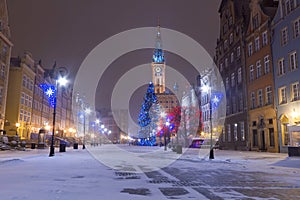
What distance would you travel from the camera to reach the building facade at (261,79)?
35969 millimetres

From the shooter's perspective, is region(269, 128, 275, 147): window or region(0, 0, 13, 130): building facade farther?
region(0, 0, 13, 130): building facade

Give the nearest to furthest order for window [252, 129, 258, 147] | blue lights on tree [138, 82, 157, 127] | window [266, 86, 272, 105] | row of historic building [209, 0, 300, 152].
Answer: row of historic building [209, 0, 300, 152] → window [266, 86, 272, 105] → window [252, 129, 258, 147] → blue lights on tree [138, 82, 157, 127]

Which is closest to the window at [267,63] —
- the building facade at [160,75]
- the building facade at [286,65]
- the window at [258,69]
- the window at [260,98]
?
the building facade at [286,65]

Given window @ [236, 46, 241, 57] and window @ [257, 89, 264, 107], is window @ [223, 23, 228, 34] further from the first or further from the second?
window @ [257, 89, 264, 107]

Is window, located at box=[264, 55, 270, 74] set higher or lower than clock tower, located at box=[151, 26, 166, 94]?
lower

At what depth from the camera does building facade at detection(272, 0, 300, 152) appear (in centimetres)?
3109

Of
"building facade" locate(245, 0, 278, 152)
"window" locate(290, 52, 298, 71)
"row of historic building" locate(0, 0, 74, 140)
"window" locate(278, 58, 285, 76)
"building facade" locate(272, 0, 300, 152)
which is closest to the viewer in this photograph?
"building facade" locate(272, 0, 300, 152)

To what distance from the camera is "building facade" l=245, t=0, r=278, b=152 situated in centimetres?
3597

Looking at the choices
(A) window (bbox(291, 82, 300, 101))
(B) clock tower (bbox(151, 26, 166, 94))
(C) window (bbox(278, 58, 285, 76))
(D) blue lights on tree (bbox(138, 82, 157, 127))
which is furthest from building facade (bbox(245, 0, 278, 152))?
(B) clock tower (bbox(151, 26, 166, 94))

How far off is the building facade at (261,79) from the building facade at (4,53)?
35926mm

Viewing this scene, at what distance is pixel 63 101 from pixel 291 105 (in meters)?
72.4

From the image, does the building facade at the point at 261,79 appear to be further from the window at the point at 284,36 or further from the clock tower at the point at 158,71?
the clock tower at the point at 158,71

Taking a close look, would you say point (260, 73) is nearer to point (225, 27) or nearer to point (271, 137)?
point (271, 137)

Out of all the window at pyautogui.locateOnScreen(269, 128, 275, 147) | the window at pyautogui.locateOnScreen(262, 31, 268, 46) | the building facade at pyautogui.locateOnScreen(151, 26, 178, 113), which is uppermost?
the building facade at pyautogui.locateOnScreen(151, 26, 178, 113)
